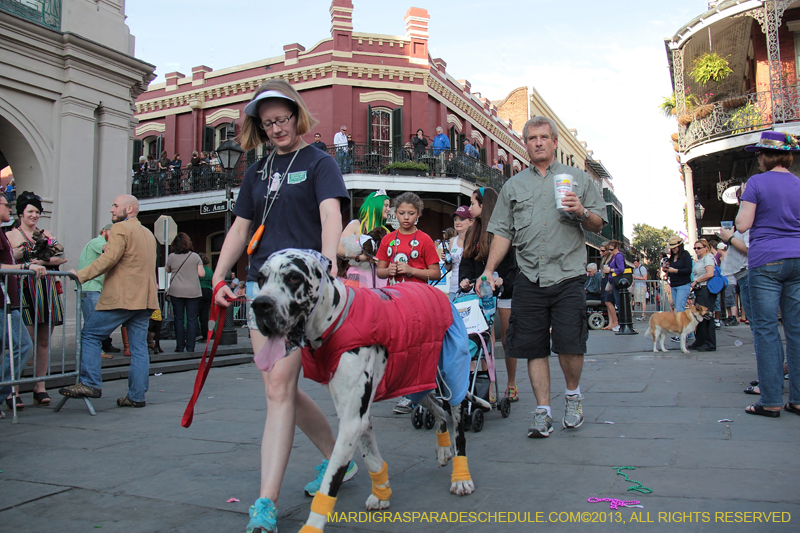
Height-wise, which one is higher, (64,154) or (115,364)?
(64,154)

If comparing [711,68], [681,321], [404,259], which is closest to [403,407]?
[404,259]

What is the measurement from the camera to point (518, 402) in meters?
5.43

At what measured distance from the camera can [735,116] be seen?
1783cm

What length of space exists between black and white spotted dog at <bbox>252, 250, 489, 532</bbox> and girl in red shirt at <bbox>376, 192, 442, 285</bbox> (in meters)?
2.19

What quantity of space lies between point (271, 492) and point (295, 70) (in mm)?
22217

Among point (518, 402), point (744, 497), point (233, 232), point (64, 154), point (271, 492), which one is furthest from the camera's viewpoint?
point (64, 154)

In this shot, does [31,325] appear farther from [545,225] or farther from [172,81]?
[172,81]

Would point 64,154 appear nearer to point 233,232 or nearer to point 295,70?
point 233,232

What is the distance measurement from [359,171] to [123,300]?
16.4 m

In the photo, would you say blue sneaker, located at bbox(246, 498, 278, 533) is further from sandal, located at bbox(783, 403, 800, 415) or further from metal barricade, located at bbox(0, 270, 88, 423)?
sandal, located at bbox(783, 403, 800, 415)

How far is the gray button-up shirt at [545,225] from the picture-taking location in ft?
13.6

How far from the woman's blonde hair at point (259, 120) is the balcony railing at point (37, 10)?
9519 mm

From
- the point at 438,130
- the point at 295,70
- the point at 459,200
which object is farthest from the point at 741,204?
the point at 295,70

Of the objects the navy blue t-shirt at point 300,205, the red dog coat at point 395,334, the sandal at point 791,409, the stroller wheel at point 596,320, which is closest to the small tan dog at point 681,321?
the sandal at point 791,409
